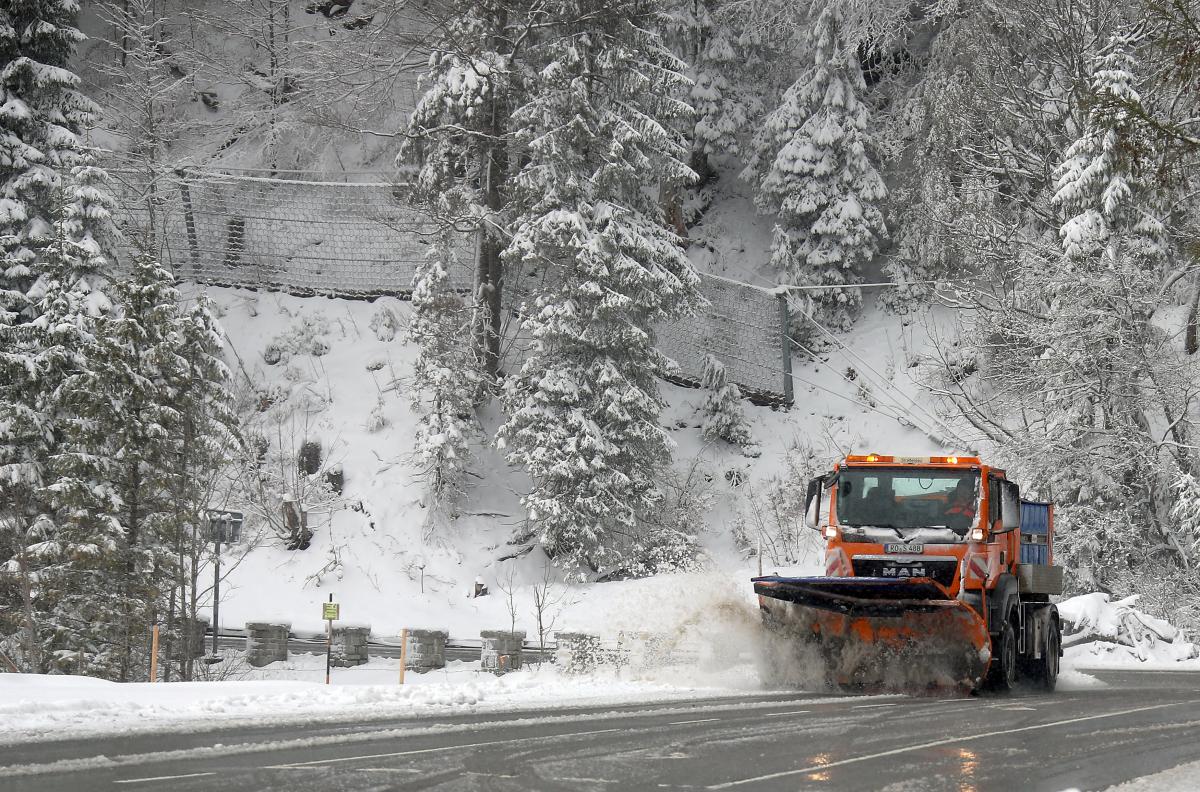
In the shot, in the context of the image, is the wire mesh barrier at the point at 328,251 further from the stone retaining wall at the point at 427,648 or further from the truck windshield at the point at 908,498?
the truck windshield at the point at 908,498

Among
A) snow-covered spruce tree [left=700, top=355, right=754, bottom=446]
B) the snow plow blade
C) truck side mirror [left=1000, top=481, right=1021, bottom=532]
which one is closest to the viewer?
the snow plow blade

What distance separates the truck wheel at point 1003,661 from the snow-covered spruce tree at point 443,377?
15.5m

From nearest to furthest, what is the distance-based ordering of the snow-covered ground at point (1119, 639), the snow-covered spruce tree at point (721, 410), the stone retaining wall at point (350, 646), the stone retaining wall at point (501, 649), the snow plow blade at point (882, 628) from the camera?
1. the snow plow blade at point (882, 628)
2. the snow-covered ground at point (1119, 639)
3. the stone retaining wall at point (501, 649)
4. the stone retaining wall at point (350, 646)
5. the snow-covered spruce tree at point (721, 410)

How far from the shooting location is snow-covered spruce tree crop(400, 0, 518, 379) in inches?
1171

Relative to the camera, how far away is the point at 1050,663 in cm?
1761

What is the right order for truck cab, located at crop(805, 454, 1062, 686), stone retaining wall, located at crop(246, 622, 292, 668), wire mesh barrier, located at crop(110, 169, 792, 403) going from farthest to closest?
wire mesh barrier, located at crop(110, 169, 792, 403) → stone retaining wall, located at crop(246, 622, 292, 668) → truck cab, located at crop(805, 454, 1062, 686)

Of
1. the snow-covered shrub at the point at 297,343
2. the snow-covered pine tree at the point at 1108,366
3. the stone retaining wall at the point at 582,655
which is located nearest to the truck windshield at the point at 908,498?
the stone retaining wall at the point at 582,655

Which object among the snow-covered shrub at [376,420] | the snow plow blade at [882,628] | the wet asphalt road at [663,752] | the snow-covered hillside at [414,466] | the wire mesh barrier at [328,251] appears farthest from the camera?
the wire mesh barrier at [328,251]

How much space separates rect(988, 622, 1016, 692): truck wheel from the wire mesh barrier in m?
19.8

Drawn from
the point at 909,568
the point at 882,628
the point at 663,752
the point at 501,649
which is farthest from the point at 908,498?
the point at 501,649

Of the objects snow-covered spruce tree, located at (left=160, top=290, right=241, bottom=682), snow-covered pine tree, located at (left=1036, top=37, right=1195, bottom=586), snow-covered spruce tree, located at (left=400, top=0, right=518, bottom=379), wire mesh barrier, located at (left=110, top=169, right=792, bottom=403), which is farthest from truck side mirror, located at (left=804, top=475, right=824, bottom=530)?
wire mesh barrier, located at (left=110, top=169, right=792, bottom=403)

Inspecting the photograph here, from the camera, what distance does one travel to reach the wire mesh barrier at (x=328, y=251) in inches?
1399

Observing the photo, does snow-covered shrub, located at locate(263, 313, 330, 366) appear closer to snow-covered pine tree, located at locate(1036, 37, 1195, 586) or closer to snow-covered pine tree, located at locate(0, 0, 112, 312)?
snow-covered pine tree, located at locate(0, 0, 112, 312)

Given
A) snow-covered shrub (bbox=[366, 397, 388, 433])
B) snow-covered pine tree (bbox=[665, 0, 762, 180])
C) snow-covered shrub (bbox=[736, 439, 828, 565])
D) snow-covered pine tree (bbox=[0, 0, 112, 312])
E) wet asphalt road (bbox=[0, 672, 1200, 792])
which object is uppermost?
snow-covered pine tree (bbox=[665, 0, 762, 180])
